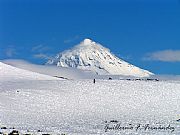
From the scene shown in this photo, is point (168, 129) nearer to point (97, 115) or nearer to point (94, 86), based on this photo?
point (97, 115)

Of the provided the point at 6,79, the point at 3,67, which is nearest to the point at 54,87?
the point at 6,79

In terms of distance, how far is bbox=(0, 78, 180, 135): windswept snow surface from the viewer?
39.1 meters

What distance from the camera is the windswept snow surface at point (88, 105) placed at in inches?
1539

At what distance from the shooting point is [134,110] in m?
54.1

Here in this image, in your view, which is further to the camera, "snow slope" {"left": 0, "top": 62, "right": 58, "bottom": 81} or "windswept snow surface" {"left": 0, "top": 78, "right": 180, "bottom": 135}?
"snow slope" {"left": 0, "top": 62, "right": 58, "bottom": 81}

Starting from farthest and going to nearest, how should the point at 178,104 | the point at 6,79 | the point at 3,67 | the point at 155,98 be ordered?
the point at 3,67
the point at 6,79
the point at 155,98
the point at 178,104

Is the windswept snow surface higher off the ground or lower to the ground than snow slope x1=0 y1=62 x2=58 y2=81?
lower

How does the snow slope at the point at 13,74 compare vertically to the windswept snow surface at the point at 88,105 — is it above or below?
above

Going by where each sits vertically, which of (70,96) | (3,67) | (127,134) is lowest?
(127,134)

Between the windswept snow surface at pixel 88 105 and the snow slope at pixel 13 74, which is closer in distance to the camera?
the windswept snow surface at pixel 88 105

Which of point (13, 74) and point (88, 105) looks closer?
point (88, 105)

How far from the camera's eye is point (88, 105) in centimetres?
5616

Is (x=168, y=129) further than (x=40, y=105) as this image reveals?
No

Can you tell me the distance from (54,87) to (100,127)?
30.7m
